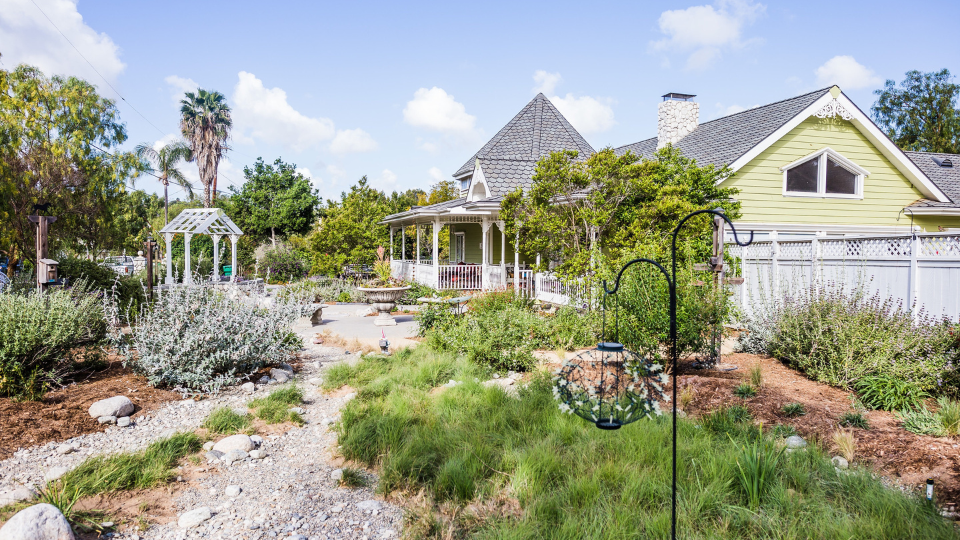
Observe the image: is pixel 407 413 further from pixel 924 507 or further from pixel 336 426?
pixel 924 507

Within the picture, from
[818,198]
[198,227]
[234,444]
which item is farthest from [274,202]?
[234,444]

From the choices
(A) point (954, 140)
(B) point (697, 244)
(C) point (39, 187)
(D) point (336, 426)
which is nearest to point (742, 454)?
(D) point (336, 426)

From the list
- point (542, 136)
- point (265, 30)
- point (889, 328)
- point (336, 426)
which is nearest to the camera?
point (336, 426)

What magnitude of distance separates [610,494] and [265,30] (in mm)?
13296

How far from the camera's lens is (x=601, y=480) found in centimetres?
385

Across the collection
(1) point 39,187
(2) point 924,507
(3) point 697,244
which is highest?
(1) point 39,187

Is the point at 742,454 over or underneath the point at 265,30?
underneath

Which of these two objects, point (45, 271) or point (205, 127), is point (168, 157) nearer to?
point (205, 127)

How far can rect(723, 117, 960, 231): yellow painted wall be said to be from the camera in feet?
45.4

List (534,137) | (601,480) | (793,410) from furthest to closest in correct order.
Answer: (534,137) < (793,410) < (601,480)

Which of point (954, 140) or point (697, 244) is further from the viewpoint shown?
point (954, 140)

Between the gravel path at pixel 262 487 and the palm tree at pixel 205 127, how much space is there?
110 ft

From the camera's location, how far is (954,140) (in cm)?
3142

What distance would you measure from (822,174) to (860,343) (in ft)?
31.0
